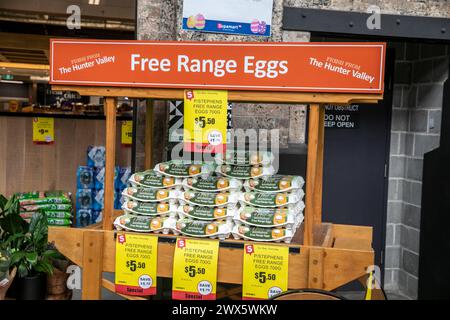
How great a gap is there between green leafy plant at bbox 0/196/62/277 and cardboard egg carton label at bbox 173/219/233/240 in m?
1.15

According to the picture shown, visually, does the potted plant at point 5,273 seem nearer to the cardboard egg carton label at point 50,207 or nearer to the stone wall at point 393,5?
the cardboard egg carton label at point 50,207

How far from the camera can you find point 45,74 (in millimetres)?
15016

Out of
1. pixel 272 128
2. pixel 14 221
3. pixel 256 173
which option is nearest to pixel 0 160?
pixel 14 221

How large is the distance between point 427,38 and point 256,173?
2.85 metres

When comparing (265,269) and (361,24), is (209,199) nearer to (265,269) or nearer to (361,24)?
(265,269)

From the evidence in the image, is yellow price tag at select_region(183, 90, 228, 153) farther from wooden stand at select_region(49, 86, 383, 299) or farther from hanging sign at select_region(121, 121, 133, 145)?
hanging sign at select_region(121, 121, 133, 145)

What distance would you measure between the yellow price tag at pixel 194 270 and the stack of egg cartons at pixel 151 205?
0.20 m

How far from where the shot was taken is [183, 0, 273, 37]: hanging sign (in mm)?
4938

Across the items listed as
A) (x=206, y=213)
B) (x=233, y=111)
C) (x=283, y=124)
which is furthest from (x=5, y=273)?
(x=283, y=124)

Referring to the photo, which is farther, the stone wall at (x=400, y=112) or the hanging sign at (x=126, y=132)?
the hanging sign at (x=126, y=132)

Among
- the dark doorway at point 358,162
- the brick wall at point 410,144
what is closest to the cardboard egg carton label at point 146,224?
the dark doorway at point 358,162

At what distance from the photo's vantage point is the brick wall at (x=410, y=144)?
5.78 m

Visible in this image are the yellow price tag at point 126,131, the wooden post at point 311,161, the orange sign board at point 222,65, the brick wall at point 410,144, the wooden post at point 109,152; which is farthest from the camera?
the yellow price tag at point 126,131
